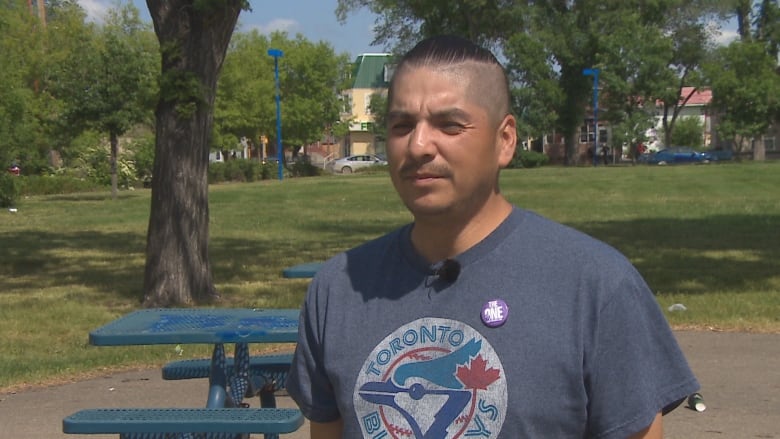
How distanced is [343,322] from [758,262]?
1183 centimetres

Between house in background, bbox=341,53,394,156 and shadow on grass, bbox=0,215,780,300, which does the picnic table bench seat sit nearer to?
shadow on grass, bbox=0,215,780,300

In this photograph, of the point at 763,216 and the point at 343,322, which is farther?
the point at 763,216

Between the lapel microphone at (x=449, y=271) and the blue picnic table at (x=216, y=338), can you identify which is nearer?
the lapel microphone at (x=449, y=271)

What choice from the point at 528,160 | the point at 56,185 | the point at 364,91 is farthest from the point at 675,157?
the point at 56,185

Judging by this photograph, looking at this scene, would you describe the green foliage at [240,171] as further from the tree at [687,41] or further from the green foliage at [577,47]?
the tree at [687,41]

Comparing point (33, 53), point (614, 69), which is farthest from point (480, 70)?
point (614, 69)

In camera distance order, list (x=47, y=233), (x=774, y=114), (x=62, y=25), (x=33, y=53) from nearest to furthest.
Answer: (x=47, y=233) → (x=33, y=53) → (x=62, y=25) → (x=774, y=114)

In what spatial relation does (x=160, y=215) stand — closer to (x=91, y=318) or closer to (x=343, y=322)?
(x=91, y=318)

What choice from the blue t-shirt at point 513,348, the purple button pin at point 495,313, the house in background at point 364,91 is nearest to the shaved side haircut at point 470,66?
the blue t-shirt at point 513,348

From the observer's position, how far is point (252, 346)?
7996mm

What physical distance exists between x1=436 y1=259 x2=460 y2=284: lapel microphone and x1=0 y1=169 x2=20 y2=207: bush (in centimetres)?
2583

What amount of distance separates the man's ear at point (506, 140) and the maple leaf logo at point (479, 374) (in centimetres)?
42

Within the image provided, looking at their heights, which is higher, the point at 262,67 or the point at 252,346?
the point at 262,67

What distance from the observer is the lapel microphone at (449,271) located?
6.42 ft
